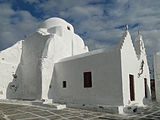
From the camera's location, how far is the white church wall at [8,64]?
13569 millimetres

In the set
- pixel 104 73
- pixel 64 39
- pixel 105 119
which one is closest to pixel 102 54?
pixel 104 73

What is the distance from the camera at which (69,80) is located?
39.6 ft

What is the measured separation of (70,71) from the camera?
12.1 meters

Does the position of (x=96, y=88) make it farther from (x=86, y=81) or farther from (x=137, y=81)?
(x=137, y=81)

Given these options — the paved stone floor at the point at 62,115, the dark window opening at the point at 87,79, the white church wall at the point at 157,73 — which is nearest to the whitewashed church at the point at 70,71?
the dark window opening at the point at 87,79

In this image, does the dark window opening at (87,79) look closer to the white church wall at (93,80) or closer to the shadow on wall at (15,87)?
the white church wall at (93,80)

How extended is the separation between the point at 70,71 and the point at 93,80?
2288 mm

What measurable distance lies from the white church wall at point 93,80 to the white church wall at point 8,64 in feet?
13.7

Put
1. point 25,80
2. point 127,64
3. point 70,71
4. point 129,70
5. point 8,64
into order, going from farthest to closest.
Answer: point 25,80, point 8,64, point 70,71, point 129,70, point 127,64

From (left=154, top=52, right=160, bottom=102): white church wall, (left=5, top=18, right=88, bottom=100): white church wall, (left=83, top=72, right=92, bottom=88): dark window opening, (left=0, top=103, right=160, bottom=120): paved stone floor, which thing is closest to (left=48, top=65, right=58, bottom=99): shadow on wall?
(left=5, top=18, right=88, bottom=100): white church wall

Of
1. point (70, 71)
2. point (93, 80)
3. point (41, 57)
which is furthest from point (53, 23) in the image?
point (93, 80)

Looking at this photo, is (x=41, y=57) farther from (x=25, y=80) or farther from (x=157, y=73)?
(x=157, y=73)

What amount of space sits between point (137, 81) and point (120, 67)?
11.2ft

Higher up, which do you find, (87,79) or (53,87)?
(87,79)
